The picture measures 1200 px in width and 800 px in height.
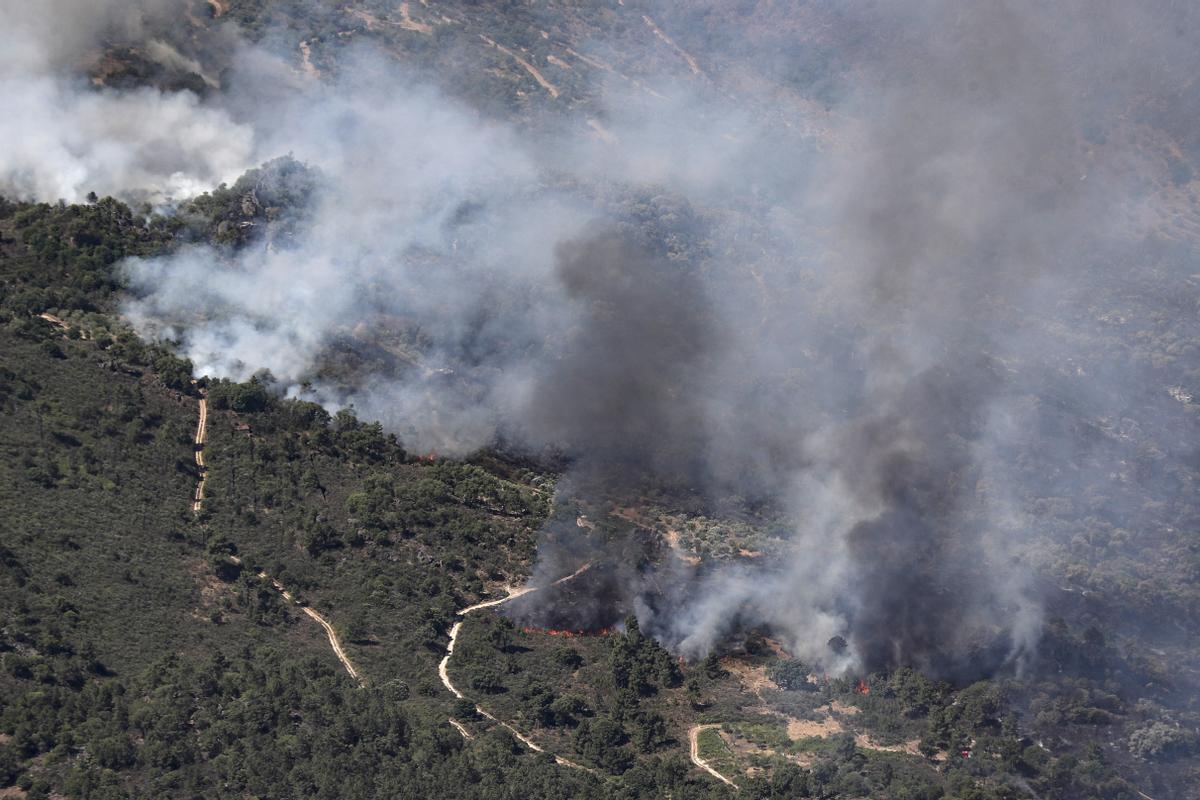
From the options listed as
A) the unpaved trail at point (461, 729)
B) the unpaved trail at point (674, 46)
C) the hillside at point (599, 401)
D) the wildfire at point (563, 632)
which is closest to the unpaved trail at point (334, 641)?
the hillside at point (599, 401)

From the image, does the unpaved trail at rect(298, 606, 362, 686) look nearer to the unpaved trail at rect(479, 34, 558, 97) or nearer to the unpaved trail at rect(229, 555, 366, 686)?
the unpaved trail at rect(229, 555, 366, 686)

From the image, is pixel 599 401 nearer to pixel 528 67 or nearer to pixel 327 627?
pixel 327 627

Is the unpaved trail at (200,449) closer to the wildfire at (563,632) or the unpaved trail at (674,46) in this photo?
the wildfire at (563,632)

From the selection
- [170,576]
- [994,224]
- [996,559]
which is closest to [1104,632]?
[996,559]

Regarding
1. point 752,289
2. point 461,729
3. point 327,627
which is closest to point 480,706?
point 461,729

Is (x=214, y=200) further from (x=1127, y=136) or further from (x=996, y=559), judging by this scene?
(x=1127, y=136)

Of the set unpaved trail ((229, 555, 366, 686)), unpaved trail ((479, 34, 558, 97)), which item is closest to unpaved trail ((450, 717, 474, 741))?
unpaved trail ((229, 555, 366, 686))
